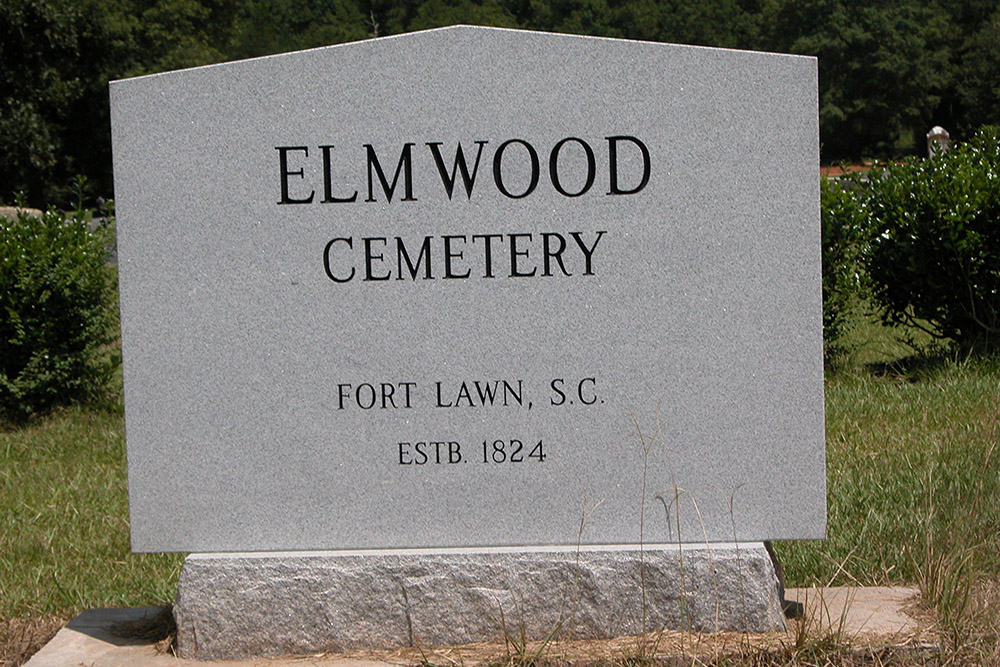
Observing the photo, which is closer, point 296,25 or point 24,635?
point 24,635

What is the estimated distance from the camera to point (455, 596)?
9.32ft

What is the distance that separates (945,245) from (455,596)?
195 inches

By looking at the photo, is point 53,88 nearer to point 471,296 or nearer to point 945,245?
point 945,245

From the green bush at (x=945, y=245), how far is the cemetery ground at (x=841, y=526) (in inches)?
18.2

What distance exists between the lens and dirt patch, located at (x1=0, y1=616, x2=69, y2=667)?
310 centimetres

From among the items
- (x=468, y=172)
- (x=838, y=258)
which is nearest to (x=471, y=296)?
(x=468, y=172)

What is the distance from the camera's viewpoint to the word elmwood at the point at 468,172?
112 inches

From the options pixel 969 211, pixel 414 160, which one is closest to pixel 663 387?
pixel 414 160

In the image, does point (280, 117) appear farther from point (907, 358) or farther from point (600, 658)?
point (907, 358)

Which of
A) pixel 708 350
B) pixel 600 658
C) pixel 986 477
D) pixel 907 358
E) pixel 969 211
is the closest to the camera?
pixel 600 658

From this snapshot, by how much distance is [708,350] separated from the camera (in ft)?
9.35

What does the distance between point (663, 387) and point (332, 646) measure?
3.79ft

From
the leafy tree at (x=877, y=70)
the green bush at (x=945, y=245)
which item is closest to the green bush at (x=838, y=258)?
the green bush at (x=945, y=245)

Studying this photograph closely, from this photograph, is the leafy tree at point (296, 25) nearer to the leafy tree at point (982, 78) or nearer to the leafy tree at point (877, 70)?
the leafy tree at point (877, 70)
